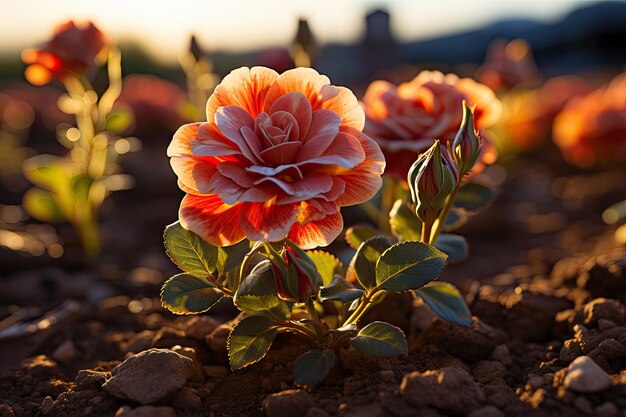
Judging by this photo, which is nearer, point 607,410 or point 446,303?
point 607,410

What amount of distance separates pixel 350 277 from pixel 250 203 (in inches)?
17.9

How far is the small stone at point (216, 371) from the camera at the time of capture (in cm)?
168

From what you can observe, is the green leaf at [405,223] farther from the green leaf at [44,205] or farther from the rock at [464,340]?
the green leaf at [44,205]

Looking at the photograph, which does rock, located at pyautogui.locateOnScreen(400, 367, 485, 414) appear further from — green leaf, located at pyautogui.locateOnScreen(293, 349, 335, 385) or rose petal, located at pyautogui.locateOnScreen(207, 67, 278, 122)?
rose petal, located at pyautogui.locateOnScreen(207, 67, 278, 122)

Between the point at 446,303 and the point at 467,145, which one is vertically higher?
the point at 467,145

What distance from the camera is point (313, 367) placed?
146 cm

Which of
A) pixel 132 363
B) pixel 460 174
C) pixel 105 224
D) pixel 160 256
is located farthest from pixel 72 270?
pixel 460 174

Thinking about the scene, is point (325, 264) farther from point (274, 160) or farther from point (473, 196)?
point (473, 196)

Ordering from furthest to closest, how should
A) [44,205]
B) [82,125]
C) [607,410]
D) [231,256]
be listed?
1. [44,205]
2. [82,125]
3. [231,256]
4. [607,410]

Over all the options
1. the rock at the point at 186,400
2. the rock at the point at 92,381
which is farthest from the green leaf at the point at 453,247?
the rock at the point at 92,381

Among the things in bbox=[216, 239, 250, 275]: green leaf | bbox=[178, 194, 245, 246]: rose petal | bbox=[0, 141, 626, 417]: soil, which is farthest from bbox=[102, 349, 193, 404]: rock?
bbox=[178, 194, 245, 246]: rose petal

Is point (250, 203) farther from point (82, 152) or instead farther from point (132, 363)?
point (82, 152)

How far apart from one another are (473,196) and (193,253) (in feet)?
3.12

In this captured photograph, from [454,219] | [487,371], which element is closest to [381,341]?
[487,371]
